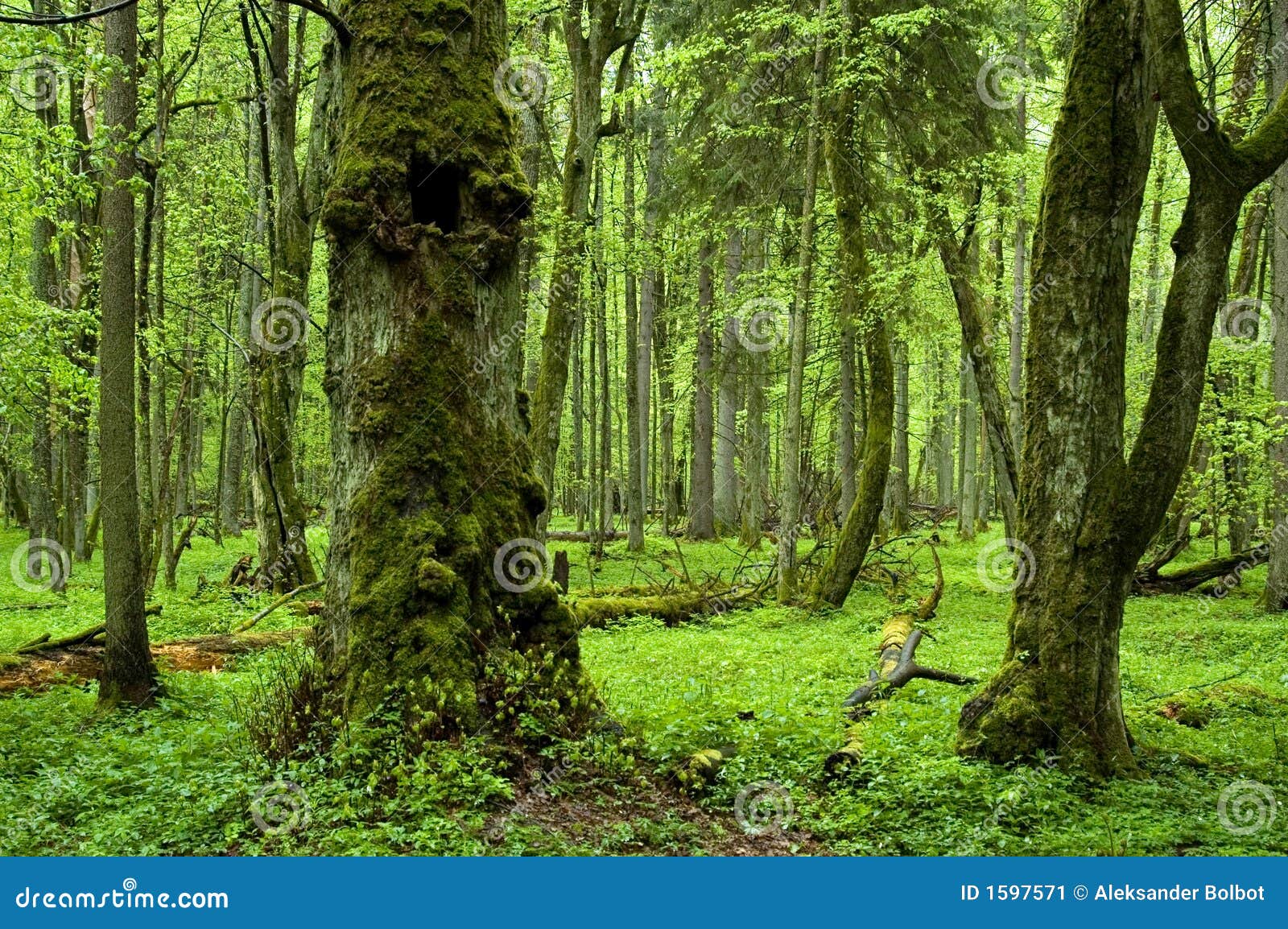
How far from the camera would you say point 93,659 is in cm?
905

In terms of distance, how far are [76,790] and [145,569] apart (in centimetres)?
829

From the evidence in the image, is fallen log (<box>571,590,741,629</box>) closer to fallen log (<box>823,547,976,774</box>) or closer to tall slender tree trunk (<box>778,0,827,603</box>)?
tall slender tree trunk (<box>778,0,827,603</box>)

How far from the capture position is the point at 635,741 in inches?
219

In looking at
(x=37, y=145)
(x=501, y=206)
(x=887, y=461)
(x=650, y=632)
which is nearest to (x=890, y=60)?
(x=887, y=461)

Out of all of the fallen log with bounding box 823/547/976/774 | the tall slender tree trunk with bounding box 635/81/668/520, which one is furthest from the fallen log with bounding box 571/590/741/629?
the tall slender tree trunk with bounding box 635/81/668/520

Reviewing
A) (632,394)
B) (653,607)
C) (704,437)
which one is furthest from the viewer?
(704,437)

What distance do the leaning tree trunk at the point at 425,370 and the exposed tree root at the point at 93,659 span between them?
2.90 meters

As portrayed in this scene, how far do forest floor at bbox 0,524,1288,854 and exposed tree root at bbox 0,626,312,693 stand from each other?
3.3 inches

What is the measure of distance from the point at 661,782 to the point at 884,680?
322 cm

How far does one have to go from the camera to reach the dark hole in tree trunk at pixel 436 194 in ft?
18.9

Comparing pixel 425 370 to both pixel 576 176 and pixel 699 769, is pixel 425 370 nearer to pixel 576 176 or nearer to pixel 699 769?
pixel 699 769

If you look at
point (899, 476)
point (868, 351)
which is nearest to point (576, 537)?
point (899, 476)

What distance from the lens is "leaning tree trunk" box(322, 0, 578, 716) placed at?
5402mm

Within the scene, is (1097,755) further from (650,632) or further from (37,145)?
(37,145)
